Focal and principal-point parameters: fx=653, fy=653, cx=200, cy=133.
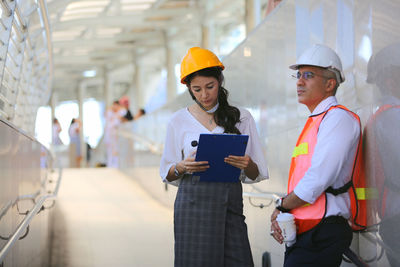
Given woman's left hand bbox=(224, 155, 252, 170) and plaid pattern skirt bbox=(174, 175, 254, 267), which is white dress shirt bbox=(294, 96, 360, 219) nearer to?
woman's left hand bbox=(224, 155, 252, 170)

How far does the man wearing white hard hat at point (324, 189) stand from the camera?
9.03ft

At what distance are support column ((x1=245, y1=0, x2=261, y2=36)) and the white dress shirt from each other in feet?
39.3

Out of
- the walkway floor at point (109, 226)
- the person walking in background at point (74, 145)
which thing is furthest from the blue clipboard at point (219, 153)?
the person walking in background at point (74, 145)

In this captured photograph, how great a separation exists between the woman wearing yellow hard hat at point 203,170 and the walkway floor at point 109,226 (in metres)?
3.67

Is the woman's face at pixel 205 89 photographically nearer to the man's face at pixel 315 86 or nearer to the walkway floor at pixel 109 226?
the man's face at pixel 315 86

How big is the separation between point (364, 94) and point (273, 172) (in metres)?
2.16

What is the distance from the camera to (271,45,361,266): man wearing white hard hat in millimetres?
2752

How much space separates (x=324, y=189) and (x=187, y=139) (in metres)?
0.79

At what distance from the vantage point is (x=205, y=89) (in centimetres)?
320

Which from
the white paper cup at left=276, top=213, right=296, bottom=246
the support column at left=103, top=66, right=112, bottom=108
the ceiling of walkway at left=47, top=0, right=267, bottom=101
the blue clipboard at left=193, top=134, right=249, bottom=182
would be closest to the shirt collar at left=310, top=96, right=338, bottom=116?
the blue clipboard at left=193, top=134, right=249, bottom=182

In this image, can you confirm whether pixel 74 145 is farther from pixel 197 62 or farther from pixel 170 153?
pixel 197 62

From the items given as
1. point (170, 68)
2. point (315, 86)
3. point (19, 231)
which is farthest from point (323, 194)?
point (170, 68)

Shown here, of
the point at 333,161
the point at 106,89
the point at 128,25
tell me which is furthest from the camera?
the point at 106,89

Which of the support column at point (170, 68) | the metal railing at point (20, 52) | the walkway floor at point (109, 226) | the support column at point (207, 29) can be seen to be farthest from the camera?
the support column at point (170, 68)
